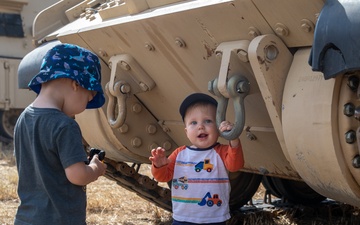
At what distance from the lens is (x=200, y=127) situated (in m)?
3.06

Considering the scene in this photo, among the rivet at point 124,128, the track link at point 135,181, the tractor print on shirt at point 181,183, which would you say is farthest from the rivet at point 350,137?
the track link at point 135,181

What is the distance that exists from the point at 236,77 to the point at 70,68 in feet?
2.84

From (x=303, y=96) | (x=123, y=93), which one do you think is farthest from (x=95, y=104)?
(x=123, y=93)

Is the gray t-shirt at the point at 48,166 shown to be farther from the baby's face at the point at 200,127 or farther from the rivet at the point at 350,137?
the rivet at the point at 350,137

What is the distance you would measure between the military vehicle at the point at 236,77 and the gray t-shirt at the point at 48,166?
2.40 feet

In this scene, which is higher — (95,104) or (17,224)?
(95,104)

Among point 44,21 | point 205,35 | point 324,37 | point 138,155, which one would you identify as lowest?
point 138,155

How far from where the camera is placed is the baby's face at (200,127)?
10.0 feet

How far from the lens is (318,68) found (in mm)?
2607

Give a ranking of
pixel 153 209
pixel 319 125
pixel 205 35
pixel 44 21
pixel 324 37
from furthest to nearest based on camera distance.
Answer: pixel 153 209, pixel 44 21, pixel 205 35, pixel 319 125, pixel 324 37

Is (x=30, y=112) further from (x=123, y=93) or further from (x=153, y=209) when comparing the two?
(x=153, y=209)

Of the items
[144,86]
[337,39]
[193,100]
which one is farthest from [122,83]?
[337,39]

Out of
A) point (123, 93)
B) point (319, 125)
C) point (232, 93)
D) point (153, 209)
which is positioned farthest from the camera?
point (153, 209)

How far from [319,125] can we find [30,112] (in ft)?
3.64
